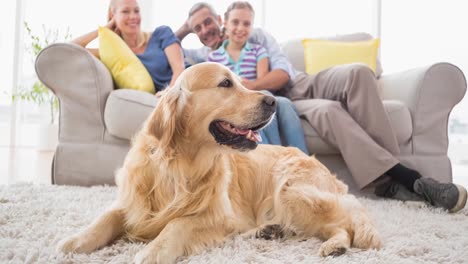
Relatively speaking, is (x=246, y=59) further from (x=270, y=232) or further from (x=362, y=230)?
(x=362, y=230)

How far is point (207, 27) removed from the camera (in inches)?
129

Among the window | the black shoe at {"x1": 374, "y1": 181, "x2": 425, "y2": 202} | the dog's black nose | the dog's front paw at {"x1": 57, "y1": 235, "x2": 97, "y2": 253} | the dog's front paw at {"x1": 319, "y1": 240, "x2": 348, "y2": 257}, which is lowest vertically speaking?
the black shoe at {"x1": 374, "y1": 181, "x2": 425, "y2": 202}

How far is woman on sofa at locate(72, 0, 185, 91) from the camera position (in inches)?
110

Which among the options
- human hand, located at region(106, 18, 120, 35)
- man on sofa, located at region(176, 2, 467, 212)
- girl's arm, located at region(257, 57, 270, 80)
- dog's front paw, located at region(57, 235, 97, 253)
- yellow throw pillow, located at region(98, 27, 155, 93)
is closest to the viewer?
dog's front paw, located at region(57, 235, 97, 253)

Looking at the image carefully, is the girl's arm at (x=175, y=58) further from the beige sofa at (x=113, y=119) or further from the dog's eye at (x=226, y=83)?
the dog's eye at (x=226, y=83)

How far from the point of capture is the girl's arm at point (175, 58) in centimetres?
275

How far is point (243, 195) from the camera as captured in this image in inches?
60.1

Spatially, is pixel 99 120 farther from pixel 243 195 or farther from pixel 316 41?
pixel 316 41

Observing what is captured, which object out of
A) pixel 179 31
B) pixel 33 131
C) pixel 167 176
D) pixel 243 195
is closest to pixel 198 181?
pixel 167 176

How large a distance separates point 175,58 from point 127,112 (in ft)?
2.27

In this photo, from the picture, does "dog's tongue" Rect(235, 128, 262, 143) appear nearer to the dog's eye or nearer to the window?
the dog's eye

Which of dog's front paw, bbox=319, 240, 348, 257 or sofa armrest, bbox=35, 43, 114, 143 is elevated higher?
sofa armrest, bbox=35, 43, 114, 143

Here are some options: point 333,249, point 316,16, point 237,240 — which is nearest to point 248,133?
point 237,240


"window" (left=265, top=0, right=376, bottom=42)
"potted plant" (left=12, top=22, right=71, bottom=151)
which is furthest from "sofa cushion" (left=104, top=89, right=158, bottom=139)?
"window" (left=265, top=0, right=376, bottom=42)
